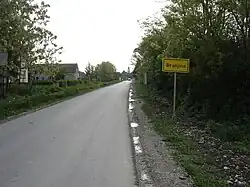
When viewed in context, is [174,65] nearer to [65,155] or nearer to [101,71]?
[65,155]

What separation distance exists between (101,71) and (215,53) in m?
103

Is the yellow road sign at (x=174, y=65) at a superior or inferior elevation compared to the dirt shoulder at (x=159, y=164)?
superior

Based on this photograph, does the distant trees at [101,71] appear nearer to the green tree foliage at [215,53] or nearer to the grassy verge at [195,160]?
the green tree foliage at [215,53]

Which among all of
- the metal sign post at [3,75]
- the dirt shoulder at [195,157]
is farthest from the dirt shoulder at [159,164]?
the metal sign post at [3,75]

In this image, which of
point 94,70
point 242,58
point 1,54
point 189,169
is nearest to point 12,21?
point 1,54

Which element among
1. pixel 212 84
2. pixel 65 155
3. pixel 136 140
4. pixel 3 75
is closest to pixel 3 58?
pixel 3 75

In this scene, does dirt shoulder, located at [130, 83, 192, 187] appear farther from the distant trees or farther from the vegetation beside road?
the distant trees

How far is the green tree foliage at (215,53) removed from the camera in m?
16.4

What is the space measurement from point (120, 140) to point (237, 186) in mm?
5719

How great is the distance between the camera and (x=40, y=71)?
130 ft

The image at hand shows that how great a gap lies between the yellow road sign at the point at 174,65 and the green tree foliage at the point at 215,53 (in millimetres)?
1115

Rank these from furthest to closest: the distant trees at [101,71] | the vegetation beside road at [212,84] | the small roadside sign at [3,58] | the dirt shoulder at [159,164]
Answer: the distant trees at [101,71] → the small roadside sign at [3,58] → the vegetation beside road at [212,84] → the dirt shoulder at [159,164]

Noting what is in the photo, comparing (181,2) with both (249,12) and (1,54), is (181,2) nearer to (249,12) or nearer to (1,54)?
(249,12)

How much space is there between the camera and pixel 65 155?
1005 cm
